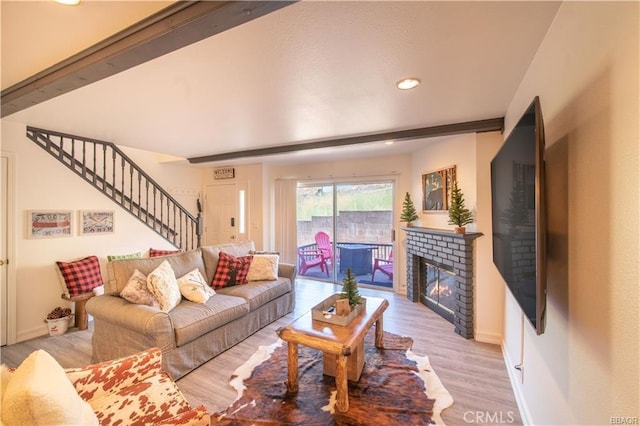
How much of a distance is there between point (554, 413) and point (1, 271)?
4822mm

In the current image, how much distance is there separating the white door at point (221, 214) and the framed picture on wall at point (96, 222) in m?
2.17

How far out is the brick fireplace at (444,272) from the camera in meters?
2.98

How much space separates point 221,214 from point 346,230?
272 cm

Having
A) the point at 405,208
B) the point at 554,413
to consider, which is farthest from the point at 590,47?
the point at 405,208

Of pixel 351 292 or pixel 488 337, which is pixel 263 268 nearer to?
pixel 351 292

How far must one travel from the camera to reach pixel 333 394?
206 centimetres

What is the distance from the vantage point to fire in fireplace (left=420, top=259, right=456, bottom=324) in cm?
343

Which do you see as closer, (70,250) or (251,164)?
(70,250)

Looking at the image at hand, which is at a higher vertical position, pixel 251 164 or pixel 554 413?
pixel 251 164

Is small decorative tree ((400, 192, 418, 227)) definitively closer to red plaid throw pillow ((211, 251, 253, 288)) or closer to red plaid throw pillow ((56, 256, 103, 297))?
red plaid throw pillow ((211, 251, 253, 288))

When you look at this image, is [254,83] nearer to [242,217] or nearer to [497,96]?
[497,96]

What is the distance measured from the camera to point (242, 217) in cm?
559

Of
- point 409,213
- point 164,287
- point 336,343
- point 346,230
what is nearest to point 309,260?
point 346,230

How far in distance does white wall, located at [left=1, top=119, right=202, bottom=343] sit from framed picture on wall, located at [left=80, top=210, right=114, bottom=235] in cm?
6
